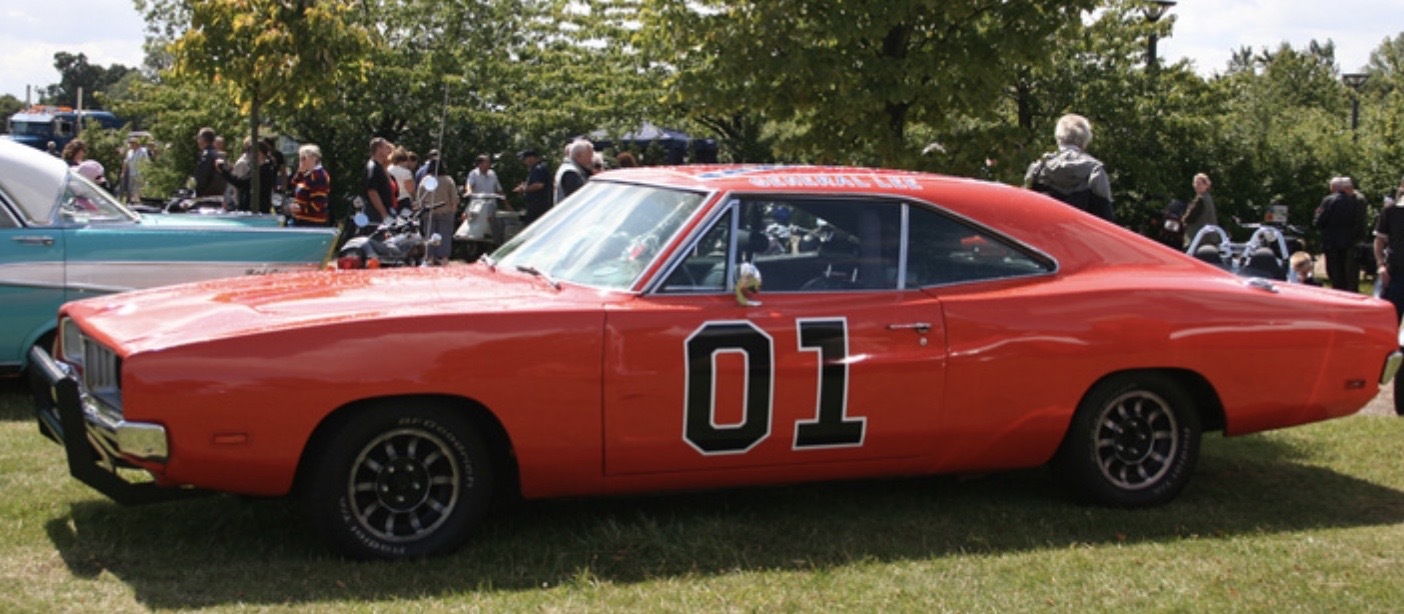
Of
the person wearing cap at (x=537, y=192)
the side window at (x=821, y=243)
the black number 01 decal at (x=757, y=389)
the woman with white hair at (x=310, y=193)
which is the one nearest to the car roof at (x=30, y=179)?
the woman with white hair at (x=310, y=193)

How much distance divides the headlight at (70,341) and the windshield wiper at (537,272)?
171 cm

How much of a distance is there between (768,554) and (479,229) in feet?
44.4

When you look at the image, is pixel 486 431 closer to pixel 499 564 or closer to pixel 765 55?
pixel 499 564

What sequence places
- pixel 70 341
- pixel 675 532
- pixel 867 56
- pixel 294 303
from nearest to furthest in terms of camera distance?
1. pixel 294 303
2. pixel 675 532
3. pixel 70 341
4. pixel 867 56

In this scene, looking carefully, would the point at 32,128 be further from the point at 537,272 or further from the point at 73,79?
the point at 73,79

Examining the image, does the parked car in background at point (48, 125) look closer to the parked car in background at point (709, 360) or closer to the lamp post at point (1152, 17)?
the lamp post at point (1152, 17)

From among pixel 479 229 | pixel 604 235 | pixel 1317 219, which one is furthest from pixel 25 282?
pixel 1317 219

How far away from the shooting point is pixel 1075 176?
8.65 m

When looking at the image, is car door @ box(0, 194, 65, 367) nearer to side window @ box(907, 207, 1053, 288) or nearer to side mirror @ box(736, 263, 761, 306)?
side mirror @ box(736, 263, 761, 306)

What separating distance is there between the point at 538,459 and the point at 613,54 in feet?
78.2

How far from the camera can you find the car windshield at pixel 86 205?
8.70 meters

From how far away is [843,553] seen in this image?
561cm

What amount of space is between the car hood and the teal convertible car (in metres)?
2.51

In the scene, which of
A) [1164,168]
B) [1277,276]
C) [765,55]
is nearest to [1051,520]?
[1277,276]
